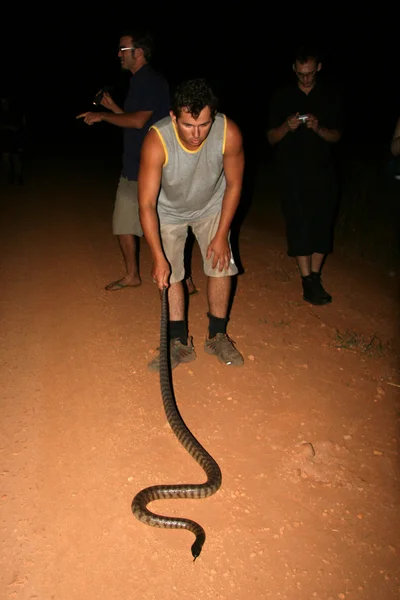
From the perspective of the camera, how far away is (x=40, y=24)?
64.9 metres

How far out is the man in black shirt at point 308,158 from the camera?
17.1 ft

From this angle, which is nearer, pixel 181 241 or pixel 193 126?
pixel 193 126

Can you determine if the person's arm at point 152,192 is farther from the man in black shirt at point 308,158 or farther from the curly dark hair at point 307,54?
the curly dark hair at point 307,54

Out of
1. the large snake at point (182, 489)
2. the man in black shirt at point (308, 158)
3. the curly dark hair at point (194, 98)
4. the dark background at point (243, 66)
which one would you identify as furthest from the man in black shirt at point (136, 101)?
the dark background at point (243, 66)

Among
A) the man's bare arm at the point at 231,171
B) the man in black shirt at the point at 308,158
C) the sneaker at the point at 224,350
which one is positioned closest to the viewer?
the man's bare arm at the point at 231,171

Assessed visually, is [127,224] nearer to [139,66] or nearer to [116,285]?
[116,285]

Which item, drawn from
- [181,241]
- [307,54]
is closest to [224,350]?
[181,241]

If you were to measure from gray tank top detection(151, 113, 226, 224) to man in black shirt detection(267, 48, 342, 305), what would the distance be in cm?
149

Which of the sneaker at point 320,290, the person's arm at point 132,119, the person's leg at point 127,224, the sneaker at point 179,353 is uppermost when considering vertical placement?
the person's arm at point 132,119

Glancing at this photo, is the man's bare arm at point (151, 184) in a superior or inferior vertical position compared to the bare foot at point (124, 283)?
superior

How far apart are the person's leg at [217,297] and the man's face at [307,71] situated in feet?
6.27

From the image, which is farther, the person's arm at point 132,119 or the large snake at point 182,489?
the person's arm at point 132,119

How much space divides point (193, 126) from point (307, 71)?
2136mm

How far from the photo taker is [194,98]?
347cm
